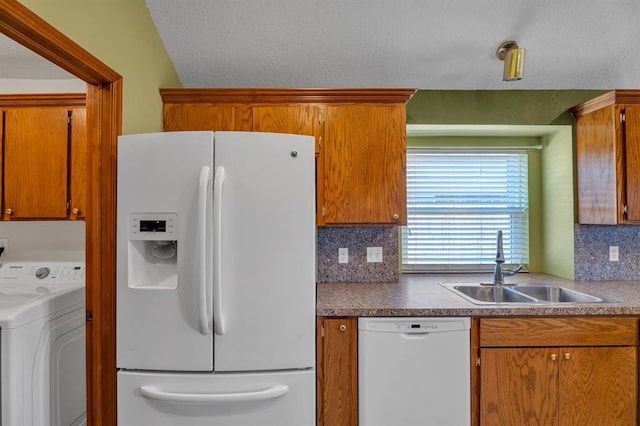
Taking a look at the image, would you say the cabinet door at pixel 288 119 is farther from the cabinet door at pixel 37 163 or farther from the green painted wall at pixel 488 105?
the cabinet door at pixel 37 163

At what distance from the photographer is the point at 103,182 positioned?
5.49 feet

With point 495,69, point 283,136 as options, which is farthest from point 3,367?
point 495,69

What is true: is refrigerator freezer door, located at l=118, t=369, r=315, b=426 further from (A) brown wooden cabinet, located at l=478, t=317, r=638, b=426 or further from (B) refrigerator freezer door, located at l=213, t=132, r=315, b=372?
(A) brown wooden cabinet, located at l=478, t=317, r=638, b=426

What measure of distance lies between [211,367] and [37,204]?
170 centimetres

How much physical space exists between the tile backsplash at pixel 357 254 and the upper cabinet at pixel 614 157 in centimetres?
131

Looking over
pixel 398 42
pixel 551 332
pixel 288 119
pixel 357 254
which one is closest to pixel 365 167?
pixel 288 119

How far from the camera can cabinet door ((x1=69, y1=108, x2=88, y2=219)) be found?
7.58 feet

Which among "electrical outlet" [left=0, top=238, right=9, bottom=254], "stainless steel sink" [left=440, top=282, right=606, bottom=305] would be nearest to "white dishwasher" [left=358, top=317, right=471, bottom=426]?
"stainless steel sink" [left=440, top=282, right=606, bottom=305]

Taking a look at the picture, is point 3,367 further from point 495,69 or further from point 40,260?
point 495,69

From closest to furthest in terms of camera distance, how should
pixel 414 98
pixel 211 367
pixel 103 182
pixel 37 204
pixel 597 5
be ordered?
pixel 211 367 < pixel 103 182 < pixel 597 5 < pixel 37 204 < pixel 414 98

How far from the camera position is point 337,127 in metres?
2.18

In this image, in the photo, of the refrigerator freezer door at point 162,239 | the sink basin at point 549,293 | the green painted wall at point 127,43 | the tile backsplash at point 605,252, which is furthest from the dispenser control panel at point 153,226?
the tile backsplash at point 605,252

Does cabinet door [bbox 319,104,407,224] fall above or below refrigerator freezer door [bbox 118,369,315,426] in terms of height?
above

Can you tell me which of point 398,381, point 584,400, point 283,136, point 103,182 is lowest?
point 584,400
